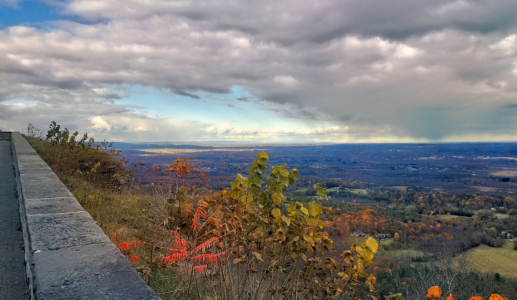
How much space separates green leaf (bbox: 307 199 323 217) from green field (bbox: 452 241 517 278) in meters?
19.3

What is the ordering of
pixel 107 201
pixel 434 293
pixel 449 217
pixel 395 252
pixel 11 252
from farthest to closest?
1. pixel 449 217
2. pixel 395 252
3. pixel 107 201
4. pixel 11 252
5. pixel 434 293

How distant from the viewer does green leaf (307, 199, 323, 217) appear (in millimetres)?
2238

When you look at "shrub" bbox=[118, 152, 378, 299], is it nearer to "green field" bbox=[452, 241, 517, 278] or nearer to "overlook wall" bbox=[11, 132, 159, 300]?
"overlook wall" bbox=[11, 132, 159, 300]

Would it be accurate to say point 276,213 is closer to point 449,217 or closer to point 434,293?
point 434,293

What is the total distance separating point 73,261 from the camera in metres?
1.75

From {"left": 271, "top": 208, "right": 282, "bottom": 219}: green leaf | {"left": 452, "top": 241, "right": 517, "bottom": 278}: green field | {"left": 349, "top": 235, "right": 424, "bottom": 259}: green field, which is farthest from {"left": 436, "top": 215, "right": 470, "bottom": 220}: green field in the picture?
{"left": 271, "top": 208, "right": 282, "bottom": 219}: green leaf

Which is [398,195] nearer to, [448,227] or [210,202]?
[448,227]

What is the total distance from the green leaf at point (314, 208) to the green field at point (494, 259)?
19265 millimetres

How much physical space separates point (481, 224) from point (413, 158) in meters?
39.0

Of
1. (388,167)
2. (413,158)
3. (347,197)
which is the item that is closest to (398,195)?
(347,197)

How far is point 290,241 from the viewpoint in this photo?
234 cm

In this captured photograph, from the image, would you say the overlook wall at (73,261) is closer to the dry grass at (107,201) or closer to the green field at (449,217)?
the dry grass at (107,201)

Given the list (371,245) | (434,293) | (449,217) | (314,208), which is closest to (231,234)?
(314,208)

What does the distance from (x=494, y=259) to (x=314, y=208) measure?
24581mm
